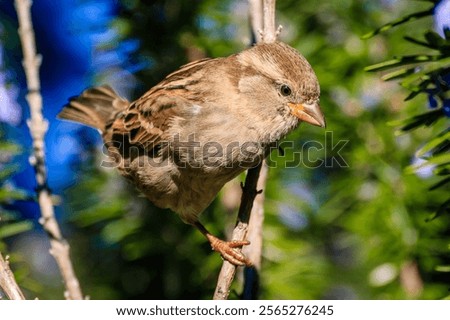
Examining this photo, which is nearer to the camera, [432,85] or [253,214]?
[432,85]

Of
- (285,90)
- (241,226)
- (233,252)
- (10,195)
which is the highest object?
(285,90)

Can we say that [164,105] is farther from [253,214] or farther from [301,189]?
[253,214]

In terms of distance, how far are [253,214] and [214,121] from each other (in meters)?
0.49

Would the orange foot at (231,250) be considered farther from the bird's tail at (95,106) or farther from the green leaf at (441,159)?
the bird's tail at (95,106)

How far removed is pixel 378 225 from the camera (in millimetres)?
1791

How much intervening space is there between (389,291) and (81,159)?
1024 millimetres

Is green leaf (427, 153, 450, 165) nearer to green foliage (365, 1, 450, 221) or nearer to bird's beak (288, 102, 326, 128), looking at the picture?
green foliage (365, 1, 450, 221)

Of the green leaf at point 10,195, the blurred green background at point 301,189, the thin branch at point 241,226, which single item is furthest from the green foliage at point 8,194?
the thin branch at point 241,226

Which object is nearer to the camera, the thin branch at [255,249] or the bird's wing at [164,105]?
the thin branch at [255,249]

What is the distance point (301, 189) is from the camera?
78.0 inches

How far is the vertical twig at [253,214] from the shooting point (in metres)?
1.45

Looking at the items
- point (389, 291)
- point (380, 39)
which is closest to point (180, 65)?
point (380, 39)

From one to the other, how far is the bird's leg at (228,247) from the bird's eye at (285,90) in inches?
18.6

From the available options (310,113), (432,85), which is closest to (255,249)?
(310,113)
